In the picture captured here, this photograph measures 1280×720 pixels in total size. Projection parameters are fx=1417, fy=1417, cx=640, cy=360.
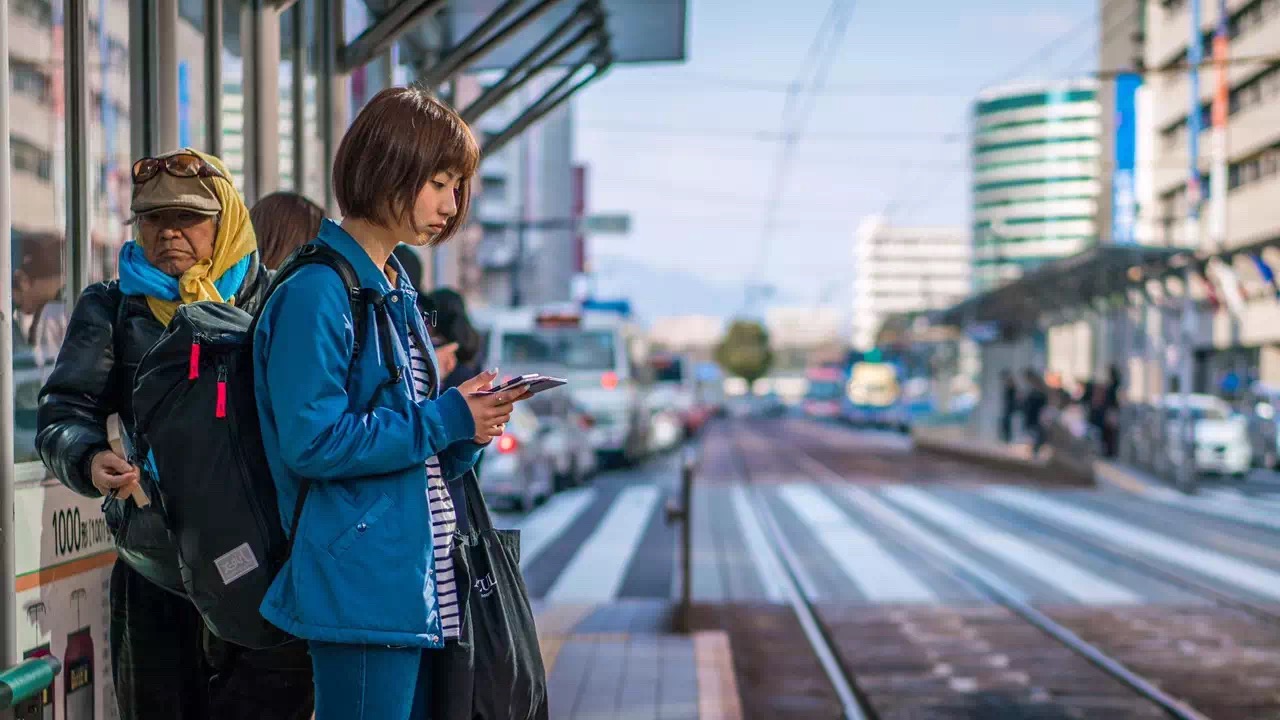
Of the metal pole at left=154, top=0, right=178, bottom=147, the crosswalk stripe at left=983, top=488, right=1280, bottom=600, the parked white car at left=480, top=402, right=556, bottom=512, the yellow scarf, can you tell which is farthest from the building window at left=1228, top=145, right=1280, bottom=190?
the yellow scarf

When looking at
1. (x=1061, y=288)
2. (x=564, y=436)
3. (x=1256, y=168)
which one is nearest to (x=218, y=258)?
(x=564, y=436)

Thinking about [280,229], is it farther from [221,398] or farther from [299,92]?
[299,92]

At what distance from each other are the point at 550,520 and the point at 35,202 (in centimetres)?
1342

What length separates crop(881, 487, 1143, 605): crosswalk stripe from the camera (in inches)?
403

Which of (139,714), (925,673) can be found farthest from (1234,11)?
(139,714)

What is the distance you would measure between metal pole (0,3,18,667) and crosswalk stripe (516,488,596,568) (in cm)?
905

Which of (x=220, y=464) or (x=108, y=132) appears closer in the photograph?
(x=220, y=464)

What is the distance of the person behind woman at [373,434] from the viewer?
228cm

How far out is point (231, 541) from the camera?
238cm

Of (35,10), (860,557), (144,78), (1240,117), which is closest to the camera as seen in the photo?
(35,10)

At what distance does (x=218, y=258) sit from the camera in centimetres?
293

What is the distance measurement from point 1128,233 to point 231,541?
46.3m

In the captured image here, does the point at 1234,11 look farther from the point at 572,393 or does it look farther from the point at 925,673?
the point at 925,673

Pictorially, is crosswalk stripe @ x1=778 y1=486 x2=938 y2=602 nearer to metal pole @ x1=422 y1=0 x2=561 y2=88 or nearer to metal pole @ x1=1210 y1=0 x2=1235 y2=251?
metal pole @ x1=422 y1=0 x2=561 y2=88
